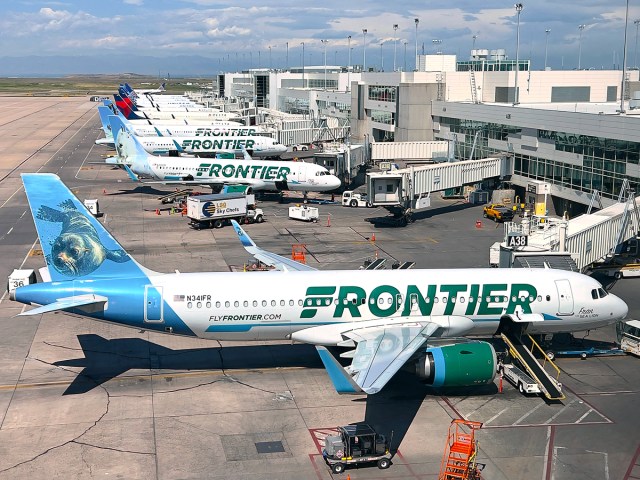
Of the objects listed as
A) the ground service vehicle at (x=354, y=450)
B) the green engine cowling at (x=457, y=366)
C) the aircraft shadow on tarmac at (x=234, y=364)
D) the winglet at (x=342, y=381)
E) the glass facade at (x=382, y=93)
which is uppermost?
the glass facade at (x=382, y=93)

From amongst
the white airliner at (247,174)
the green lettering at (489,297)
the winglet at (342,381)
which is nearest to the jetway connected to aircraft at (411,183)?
the white airliner at (247,174)

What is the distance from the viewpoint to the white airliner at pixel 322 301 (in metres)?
31.0

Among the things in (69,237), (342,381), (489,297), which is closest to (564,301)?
(489,297)

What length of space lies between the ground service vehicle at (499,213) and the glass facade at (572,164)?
6596 millimetres

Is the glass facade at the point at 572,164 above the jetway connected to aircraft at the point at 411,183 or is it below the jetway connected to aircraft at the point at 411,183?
above

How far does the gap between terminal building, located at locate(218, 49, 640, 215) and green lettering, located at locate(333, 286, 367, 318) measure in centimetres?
3897

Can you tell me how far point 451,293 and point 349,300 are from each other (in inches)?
191

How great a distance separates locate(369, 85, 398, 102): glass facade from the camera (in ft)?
356

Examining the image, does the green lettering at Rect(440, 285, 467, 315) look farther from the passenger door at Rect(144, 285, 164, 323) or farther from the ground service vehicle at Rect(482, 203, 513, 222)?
the ground service vehicle at Rect(482, 203, 513, 222)

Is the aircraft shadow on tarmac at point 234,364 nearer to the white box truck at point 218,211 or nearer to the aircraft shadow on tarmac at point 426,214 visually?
the white box truck at point 218,211

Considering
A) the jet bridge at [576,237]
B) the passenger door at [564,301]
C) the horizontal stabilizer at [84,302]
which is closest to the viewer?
the horizontal stabilizer at [84,302]

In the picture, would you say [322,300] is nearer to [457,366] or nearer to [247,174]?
[457,366]

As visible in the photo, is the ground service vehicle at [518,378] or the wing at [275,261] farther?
the wing at [275,261]

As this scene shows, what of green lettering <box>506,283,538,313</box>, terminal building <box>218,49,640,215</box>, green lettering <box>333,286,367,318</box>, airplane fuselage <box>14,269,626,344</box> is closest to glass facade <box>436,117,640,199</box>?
terminal building <box>218,49,640,215</box>
